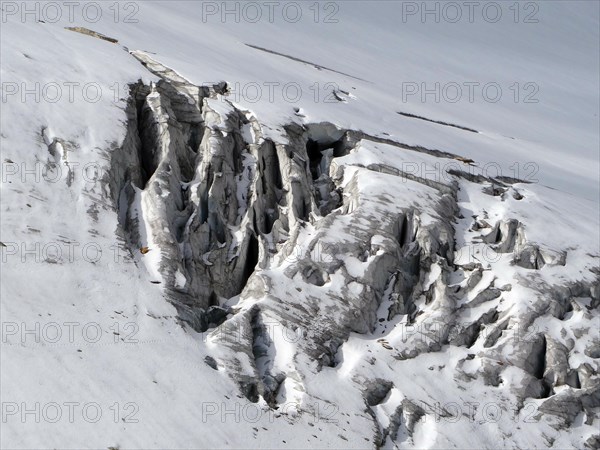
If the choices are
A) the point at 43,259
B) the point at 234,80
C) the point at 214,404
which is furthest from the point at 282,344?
Answer: the point at 234,80

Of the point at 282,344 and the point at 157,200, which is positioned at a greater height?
the point at 157,200

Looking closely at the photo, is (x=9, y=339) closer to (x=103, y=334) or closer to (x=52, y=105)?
(x=103, y=334)

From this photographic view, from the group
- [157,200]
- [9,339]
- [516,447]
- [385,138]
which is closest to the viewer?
[9,339]

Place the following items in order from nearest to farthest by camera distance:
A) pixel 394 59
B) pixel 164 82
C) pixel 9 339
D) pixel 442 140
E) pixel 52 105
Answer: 1. pixel 9 339
2. pixel 52 105
3. pixel 164 82
4. pixel 442 140
5. pixel 394 59

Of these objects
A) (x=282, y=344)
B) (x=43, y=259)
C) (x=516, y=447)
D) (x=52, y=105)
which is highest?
(x=52, y=105)
